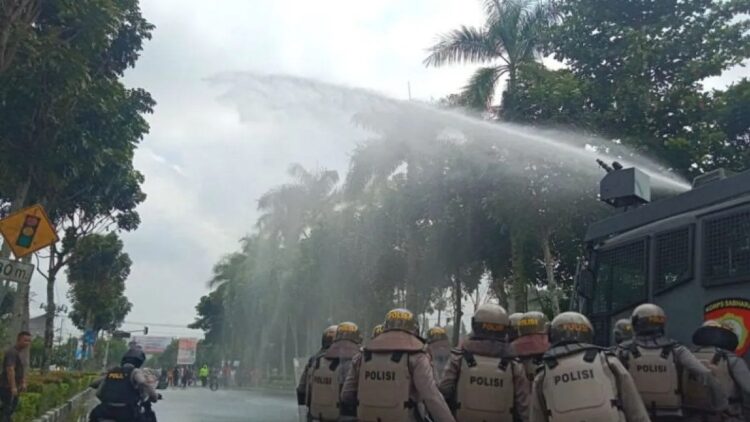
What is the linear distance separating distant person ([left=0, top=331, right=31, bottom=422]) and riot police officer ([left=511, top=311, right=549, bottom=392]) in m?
7.93

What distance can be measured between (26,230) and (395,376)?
551 cm

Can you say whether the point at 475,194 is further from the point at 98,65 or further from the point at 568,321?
the point at 568,321

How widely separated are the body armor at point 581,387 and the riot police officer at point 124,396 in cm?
422

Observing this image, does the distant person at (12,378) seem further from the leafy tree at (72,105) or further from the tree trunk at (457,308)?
the tree trunk at (457,308)

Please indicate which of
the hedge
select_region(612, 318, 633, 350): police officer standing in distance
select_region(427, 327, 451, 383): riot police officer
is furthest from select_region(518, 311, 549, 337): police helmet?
the hedge

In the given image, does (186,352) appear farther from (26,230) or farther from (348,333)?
(348,333)

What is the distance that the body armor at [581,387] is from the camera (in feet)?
14.5

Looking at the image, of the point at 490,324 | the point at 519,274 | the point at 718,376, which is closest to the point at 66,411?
the point at 519,274

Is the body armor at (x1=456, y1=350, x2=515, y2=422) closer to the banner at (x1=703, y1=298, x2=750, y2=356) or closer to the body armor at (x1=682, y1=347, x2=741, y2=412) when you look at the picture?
the body armor at (x1=682, y1=347, x2=741, y2=412)

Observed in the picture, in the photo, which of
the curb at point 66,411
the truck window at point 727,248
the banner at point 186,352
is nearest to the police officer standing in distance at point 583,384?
the truck window at point 727,248

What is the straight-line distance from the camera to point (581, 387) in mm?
4477

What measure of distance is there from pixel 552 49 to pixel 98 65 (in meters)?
11.1

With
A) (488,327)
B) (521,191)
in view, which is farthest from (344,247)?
(488,327)

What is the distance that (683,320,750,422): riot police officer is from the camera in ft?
17.4
